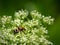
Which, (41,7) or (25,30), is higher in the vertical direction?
(41,7)

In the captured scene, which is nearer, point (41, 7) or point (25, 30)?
point (25, 30)

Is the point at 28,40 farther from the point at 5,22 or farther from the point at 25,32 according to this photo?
the point at 5,22

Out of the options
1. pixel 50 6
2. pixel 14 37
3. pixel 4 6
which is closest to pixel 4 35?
pixel 14 37

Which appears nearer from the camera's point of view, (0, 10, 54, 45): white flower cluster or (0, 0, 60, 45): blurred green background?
(0, 10, 54, 45): white flower cluster

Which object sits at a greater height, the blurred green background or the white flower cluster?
the blurred green background

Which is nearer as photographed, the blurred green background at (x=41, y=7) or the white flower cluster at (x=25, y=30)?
the white flower cluster at (x=25, y=30)

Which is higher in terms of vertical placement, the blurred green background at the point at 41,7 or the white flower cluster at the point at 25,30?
the blurred green background at the point at 41,7
